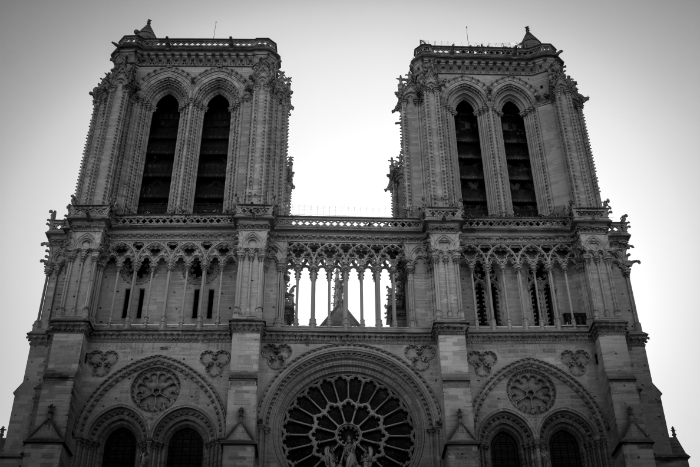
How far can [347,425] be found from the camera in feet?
115

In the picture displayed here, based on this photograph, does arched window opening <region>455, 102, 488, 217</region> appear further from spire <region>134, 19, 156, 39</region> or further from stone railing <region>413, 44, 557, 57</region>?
spire <region>134, 19, 156, 39</region>

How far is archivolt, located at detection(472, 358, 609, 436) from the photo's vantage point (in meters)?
35.0

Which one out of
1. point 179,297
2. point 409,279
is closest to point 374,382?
point 409,279

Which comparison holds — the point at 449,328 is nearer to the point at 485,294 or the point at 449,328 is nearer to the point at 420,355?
the point at 420,355

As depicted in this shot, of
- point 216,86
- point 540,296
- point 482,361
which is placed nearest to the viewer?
point 482,361

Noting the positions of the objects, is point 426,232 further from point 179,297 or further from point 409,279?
point 179,297

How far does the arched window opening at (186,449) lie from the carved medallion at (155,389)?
1.23 metres

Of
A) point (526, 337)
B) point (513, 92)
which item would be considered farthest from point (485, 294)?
point (513, 92)

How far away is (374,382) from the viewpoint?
36.1 metres

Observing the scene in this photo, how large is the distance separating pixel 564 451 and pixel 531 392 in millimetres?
2431

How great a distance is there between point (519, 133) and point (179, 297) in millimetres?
17754

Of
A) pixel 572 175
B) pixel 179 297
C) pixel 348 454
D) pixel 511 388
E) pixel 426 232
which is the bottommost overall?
pixel 348 454

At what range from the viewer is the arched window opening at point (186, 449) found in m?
34.2

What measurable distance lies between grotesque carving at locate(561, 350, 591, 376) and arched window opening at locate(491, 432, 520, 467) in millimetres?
3613
